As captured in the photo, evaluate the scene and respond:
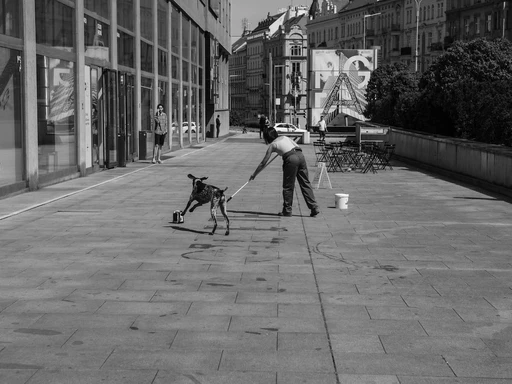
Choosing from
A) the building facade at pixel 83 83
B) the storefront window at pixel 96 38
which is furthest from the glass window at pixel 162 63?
the storefront window at pixel 96 38

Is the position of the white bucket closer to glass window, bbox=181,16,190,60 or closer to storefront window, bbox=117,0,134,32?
storefront window, bbox=117,0,134,32

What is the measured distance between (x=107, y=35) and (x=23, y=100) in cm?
891

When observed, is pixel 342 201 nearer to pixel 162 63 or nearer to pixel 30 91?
pixel 30 91

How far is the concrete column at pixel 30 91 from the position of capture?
1848 centimetres

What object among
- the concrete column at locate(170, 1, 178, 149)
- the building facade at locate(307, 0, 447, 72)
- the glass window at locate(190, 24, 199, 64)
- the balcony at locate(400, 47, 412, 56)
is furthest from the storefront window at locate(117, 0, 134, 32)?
the balcony at locate(400, 47, 412, 56)

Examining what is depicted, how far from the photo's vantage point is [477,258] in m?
11.0

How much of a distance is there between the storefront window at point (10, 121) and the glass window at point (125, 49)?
10.7 m

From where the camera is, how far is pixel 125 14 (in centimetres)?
2975

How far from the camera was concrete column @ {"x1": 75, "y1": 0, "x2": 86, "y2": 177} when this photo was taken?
2306 centimetres

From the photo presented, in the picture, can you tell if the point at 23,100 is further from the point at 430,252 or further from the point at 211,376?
the point at 211,376

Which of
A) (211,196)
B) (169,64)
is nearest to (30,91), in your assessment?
(211,196)

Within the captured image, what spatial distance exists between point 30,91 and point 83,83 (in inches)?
195

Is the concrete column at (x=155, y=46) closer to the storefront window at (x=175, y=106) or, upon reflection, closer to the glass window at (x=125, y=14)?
the glass window at (x=125, y=14)

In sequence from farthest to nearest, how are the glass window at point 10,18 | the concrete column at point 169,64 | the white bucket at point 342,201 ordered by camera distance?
1. the concrete column at point 169,64
2. the glass window at point 10,18
3. the white bucket at point 342,201
